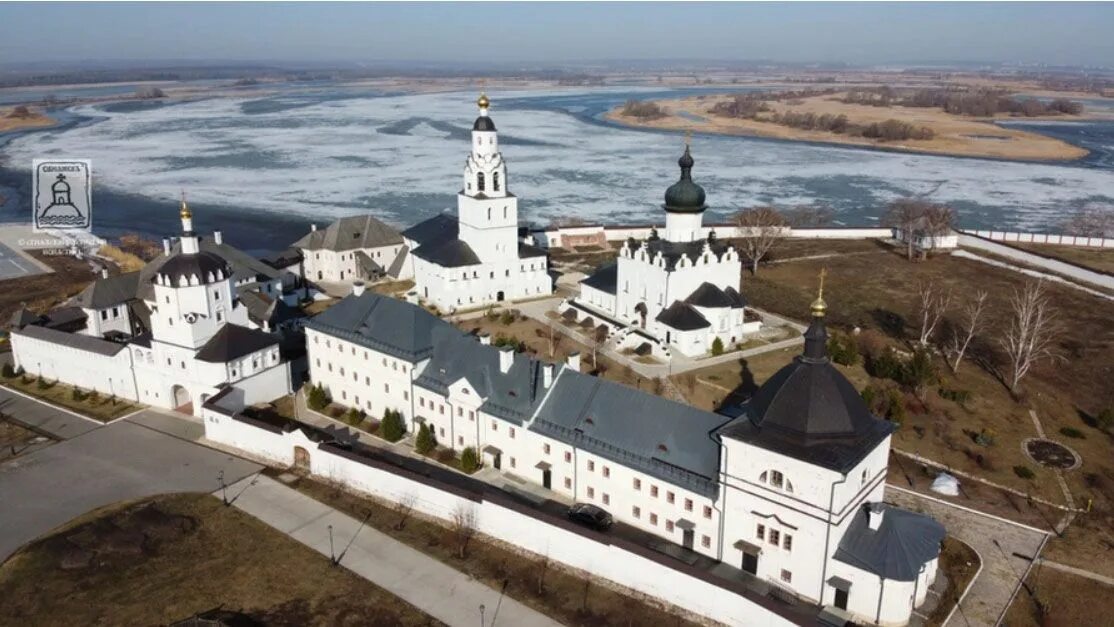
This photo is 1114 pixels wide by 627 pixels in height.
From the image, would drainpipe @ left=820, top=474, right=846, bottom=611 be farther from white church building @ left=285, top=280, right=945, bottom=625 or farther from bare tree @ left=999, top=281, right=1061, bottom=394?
bare tree @ left=999, top=281, right=1061, bottom=394

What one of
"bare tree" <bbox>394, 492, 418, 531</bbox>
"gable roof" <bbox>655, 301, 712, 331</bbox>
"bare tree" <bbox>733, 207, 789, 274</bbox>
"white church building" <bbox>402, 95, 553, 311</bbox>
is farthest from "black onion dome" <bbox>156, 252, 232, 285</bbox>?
"bare tree" <bbox>733, 207, 789, 274</bbox>

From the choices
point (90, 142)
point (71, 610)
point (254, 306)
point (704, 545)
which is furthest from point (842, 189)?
point (90, 142)

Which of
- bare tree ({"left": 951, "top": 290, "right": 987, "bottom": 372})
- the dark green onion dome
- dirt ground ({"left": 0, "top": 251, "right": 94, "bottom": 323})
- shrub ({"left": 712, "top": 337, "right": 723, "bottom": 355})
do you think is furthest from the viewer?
dirt ground ({"left": 0, "top": 251, "right": 94, "bottom": 323})

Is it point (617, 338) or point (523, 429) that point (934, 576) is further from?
point (617, 338)

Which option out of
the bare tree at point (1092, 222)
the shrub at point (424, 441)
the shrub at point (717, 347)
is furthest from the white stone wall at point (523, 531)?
the bare tree at point (1092, 222)

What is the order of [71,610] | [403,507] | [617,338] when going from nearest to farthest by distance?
[71,610]
[403,507]
[617,338]

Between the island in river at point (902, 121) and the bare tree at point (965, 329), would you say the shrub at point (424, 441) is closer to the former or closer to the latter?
the bare tree at point (965, 329)
